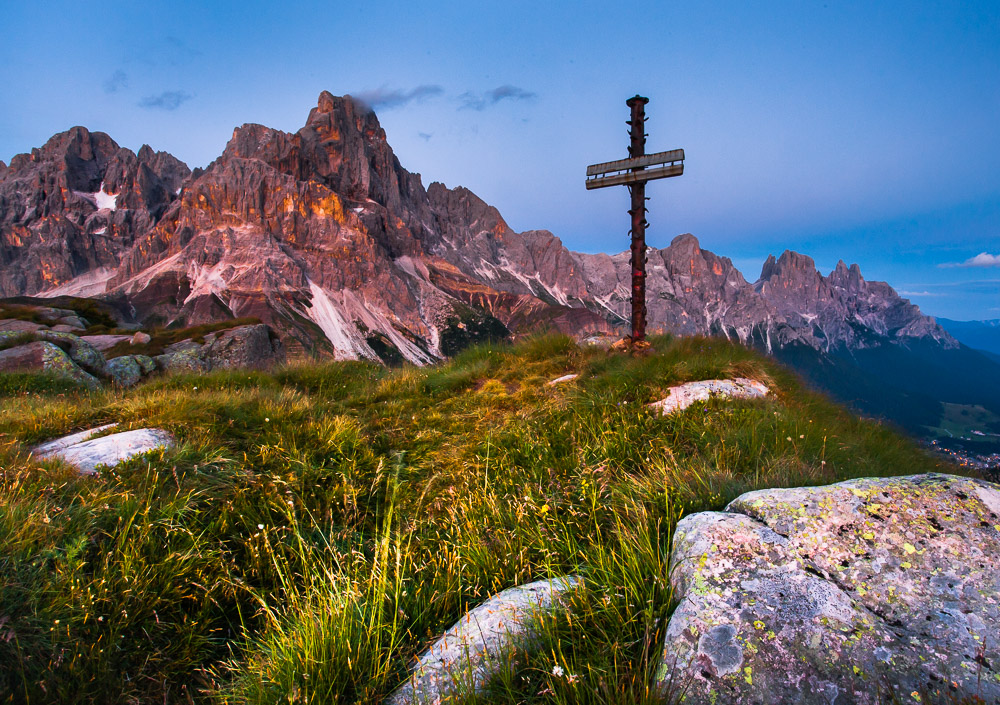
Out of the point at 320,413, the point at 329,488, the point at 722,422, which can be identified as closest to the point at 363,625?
the point at 329,488

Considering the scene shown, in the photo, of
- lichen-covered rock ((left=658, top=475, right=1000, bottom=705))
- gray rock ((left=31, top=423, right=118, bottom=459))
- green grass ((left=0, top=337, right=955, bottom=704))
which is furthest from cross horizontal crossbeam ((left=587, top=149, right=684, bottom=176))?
gray rock ((left=31, top=423, right=118, bottom=459))

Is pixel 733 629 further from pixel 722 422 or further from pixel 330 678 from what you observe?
pixel 722 422

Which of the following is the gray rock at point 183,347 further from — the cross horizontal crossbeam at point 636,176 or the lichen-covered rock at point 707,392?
the lichen-covered rock at point 707,392

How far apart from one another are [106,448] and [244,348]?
19996 millimetres

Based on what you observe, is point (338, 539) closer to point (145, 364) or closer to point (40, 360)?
point (40, 360)

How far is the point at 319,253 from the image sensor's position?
639 ft

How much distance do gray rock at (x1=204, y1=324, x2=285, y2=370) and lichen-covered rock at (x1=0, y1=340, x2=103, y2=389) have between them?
21.6 feet

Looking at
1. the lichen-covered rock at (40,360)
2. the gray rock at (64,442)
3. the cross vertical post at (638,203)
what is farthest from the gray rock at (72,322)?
the cross vertical post at (638,203)

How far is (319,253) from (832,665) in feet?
701

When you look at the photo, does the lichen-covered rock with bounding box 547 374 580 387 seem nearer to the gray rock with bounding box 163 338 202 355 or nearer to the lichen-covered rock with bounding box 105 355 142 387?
the lichen-covered rock with bounding box 105 355 142 387

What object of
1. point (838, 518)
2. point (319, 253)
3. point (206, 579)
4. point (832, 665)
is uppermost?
point (319, 253)

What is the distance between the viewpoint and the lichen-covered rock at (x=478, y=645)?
7.08 ft

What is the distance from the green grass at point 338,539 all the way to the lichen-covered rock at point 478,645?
0.10 metres

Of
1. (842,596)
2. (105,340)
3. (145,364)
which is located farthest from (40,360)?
(842,596)
